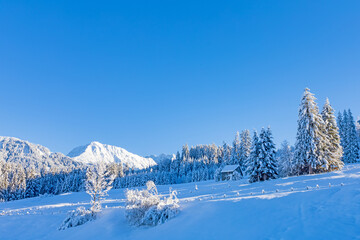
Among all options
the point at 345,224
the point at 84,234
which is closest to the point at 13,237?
the point at 84,234

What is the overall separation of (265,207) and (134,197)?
12.4m

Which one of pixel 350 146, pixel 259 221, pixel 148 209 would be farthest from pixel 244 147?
pixel 259 221

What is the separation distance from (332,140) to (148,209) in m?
33.6

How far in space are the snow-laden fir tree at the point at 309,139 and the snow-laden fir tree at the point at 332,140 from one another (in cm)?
114

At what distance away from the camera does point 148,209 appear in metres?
20.1

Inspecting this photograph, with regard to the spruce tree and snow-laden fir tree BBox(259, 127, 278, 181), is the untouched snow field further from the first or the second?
the spruce tree

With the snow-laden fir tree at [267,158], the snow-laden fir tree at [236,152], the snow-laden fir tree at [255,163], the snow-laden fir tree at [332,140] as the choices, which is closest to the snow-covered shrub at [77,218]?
the snow-laden fir tree at [255,163]

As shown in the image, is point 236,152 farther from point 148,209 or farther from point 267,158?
point 148,209

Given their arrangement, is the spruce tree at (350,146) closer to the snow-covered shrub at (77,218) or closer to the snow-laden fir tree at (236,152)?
the snow-laden fir tree at (236,152)

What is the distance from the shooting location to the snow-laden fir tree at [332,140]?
33031 millimetres

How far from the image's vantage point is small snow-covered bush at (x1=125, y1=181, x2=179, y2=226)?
18875 mm

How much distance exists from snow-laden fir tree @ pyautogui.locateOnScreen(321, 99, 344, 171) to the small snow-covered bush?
26617 millimetres

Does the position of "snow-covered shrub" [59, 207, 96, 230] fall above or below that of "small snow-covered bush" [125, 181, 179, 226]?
below

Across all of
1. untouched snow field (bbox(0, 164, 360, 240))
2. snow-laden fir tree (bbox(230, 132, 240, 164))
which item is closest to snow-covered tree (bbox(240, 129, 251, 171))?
snow-laden fir tree (bbox(230, 132, 240, 164))
